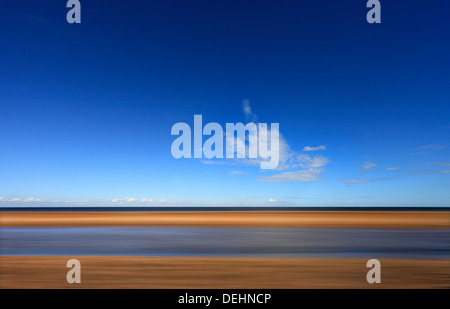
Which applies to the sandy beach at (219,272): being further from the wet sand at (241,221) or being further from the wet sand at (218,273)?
the wet sand at (241,221)

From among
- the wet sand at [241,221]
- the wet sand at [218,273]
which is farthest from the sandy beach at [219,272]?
the wet sand at [241,221]

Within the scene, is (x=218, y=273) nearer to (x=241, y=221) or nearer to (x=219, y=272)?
(x=219, y=272)


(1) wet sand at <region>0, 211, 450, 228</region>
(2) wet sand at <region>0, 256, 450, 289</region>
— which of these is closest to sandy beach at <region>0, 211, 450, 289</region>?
(2) wet sand at <region>0, 256, 450, 289</region>

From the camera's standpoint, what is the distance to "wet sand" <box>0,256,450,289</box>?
796 centimetres

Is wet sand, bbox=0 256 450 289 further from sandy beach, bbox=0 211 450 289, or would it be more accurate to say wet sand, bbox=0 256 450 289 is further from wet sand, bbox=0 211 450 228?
wet sand, bbox=0 211 450 228

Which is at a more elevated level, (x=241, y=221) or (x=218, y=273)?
(x=241, y=221)

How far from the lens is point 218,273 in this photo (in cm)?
904

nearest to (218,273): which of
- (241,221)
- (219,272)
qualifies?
(219,272)

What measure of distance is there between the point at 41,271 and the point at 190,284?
438 centimetres

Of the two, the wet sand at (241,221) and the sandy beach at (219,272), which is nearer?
the sandy beach at (219,272)

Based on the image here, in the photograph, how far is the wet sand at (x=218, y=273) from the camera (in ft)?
26.1
